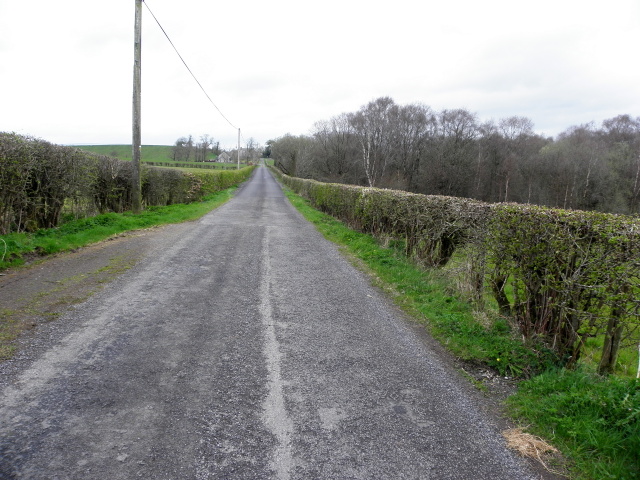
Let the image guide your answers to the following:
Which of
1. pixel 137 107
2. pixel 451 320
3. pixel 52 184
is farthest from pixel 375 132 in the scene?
pixel 451 320

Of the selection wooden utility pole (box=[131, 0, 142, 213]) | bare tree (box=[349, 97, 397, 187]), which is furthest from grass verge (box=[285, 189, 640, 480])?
bare tree (box=[349, 97, 397, 187])

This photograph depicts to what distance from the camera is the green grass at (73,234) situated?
6.94 meters

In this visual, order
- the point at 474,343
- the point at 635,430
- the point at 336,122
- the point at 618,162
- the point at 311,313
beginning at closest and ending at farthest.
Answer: the point at 635,430 < the point at 474,343 < the point at 311,313 < the point at 618,162 < the point at 336,122

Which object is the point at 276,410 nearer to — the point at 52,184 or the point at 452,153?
the point at 52,184

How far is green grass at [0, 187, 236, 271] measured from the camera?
22.8ft

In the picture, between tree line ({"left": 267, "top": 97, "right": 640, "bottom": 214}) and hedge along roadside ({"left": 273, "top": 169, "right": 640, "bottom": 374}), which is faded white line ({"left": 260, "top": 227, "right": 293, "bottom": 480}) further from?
tree line ({"left": 267, "top": 97, "right": 640, "bottom": 214})

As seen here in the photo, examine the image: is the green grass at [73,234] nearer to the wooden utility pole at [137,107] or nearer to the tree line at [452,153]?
the wooden utility pole at [137,107]

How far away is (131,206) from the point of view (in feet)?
47.9

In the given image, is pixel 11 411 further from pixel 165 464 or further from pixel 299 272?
pixel 299 272

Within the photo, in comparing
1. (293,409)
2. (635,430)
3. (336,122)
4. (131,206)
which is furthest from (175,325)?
(336,122)

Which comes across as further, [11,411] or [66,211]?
[66,211]

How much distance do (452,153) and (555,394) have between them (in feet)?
191

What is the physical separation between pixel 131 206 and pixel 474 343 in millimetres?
13950

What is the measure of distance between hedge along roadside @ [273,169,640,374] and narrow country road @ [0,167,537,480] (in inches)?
51.7
